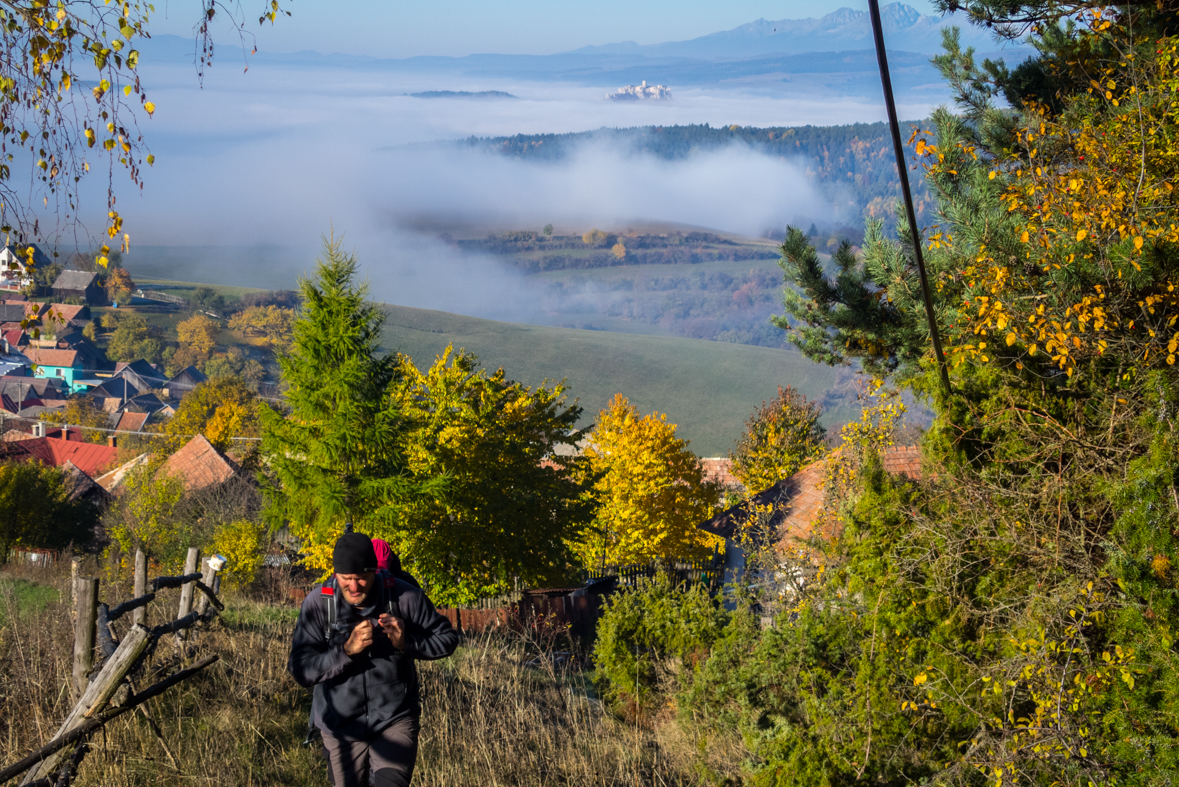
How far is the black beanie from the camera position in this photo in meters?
3.65

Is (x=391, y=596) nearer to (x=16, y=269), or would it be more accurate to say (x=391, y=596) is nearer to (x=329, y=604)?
(x=329, y=604)

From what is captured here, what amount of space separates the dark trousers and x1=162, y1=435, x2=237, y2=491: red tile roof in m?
50.4

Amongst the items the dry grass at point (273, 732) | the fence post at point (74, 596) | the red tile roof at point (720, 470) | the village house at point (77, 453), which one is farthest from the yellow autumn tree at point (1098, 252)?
the village house at point (77, 453)

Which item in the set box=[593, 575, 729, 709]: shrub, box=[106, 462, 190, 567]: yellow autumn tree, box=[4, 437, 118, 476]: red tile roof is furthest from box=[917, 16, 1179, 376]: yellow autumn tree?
box=[4, 437, 118, 476]: red tile roof

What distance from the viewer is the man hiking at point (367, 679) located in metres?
3.81

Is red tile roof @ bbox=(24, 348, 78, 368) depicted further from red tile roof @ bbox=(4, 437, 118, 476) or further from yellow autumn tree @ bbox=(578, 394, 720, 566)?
yellow autumn tree @ bbox=(578, 394, 720, 566)

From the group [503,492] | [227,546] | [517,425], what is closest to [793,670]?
[503,492]

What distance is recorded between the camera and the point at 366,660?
12.6ft

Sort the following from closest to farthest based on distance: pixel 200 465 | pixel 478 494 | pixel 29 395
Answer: pixel 478 494 < pixel 200 465 < pixel 29 395

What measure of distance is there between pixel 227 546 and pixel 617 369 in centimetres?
16405

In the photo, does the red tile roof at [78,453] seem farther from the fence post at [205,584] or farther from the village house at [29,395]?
the fence post at [205,584]

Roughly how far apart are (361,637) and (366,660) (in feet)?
0.96

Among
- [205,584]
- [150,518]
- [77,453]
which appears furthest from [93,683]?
[77,453]

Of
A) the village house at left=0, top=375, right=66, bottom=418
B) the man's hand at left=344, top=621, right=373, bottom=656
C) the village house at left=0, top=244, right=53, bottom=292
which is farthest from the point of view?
the village house at left=0, top=375, right=66, bottom=418
